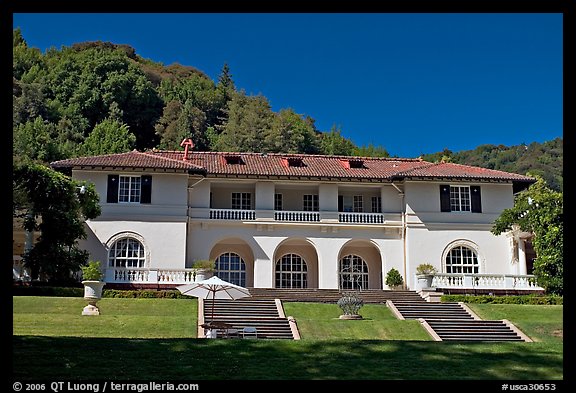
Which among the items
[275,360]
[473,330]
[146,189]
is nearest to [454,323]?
[473,330]

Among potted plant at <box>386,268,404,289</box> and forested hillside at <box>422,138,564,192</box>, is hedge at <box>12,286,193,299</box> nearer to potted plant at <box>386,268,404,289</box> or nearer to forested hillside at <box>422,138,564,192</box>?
potted plant at <box>386,268,404,289</box>

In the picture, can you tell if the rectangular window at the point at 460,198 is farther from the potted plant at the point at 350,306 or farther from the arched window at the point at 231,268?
the potted plant at the point at 350,306

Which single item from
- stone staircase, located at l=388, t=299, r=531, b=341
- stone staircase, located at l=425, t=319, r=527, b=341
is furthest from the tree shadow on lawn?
stone staircase, located at l=388, t=299, r=531, b=341

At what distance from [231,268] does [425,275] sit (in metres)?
10.4

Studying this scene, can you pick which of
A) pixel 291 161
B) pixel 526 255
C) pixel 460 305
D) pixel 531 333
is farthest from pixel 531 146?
pixel 531 333

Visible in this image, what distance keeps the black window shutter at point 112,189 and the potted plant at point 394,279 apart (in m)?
14.2

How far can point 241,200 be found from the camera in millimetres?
37656

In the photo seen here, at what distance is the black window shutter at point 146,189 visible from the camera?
115 feet

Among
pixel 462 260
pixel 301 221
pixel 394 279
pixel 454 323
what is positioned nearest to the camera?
pixel 454 323

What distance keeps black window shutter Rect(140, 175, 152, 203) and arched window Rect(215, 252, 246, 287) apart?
5.12m

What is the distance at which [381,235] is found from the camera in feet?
121

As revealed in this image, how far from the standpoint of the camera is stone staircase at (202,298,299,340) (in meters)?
23.5

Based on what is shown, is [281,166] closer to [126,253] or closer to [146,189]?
[146,189]
